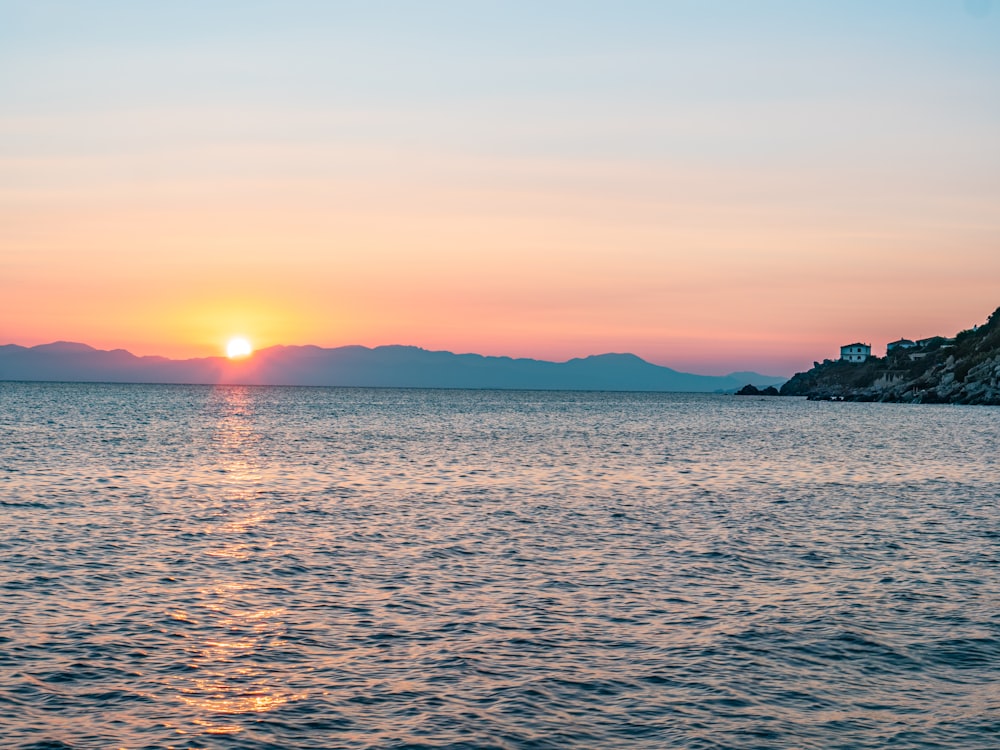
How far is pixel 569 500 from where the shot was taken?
47.0 meters

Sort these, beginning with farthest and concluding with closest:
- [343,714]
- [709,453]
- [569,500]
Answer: [709,453] < [569,500] < [343,714]

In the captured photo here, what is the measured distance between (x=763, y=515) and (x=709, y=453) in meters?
40.5

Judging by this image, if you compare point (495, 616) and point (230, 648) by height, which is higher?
point (495, 616)

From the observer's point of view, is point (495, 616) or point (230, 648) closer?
point (230, 648)

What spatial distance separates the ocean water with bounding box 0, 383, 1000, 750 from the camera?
15.9 meters

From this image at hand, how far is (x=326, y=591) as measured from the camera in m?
25.3

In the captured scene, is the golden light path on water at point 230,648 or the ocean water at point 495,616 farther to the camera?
the golden light path on water at point 230,648

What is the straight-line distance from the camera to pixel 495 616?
22.6 metres

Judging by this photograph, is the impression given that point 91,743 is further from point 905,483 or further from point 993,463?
point 993,463

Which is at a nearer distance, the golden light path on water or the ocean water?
the ocean water

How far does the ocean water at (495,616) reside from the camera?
1591cm

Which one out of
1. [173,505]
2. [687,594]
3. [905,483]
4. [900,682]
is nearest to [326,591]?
[687,594]

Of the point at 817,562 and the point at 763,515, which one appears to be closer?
the point at 817,562

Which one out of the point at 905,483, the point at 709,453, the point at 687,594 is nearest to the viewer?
the point at 687,594
